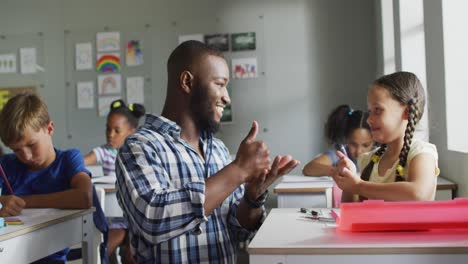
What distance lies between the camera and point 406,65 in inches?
141

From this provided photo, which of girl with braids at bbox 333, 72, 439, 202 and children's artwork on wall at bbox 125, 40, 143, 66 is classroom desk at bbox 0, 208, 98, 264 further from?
children's artwork on wall at bbox 125, 40, 143, 66

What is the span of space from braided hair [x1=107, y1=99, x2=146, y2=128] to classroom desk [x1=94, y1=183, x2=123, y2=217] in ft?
3.77

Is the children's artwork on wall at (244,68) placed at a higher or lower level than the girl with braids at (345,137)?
higher

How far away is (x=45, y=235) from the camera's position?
183 cm

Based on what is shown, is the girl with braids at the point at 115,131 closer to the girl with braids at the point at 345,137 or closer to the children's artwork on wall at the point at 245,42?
the children's artwork on wall at the point at 245,42

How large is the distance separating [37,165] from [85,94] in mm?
2888

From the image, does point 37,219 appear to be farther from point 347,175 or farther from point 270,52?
point 270,52

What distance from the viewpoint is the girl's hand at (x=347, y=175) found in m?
1.56

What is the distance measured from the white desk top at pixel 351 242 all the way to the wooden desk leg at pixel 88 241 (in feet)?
3.11

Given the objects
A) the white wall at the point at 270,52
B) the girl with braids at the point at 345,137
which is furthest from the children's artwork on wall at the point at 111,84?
the girl with braids at the point at 345,137

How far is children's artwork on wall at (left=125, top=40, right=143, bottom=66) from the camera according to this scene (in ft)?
16.2

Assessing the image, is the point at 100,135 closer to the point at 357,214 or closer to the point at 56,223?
the point at 56,223

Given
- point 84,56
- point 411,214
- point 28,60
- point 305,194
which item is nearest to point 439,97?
point 305,194

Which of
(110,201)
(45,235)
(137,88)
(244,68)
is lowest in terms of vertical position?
(110,201)
